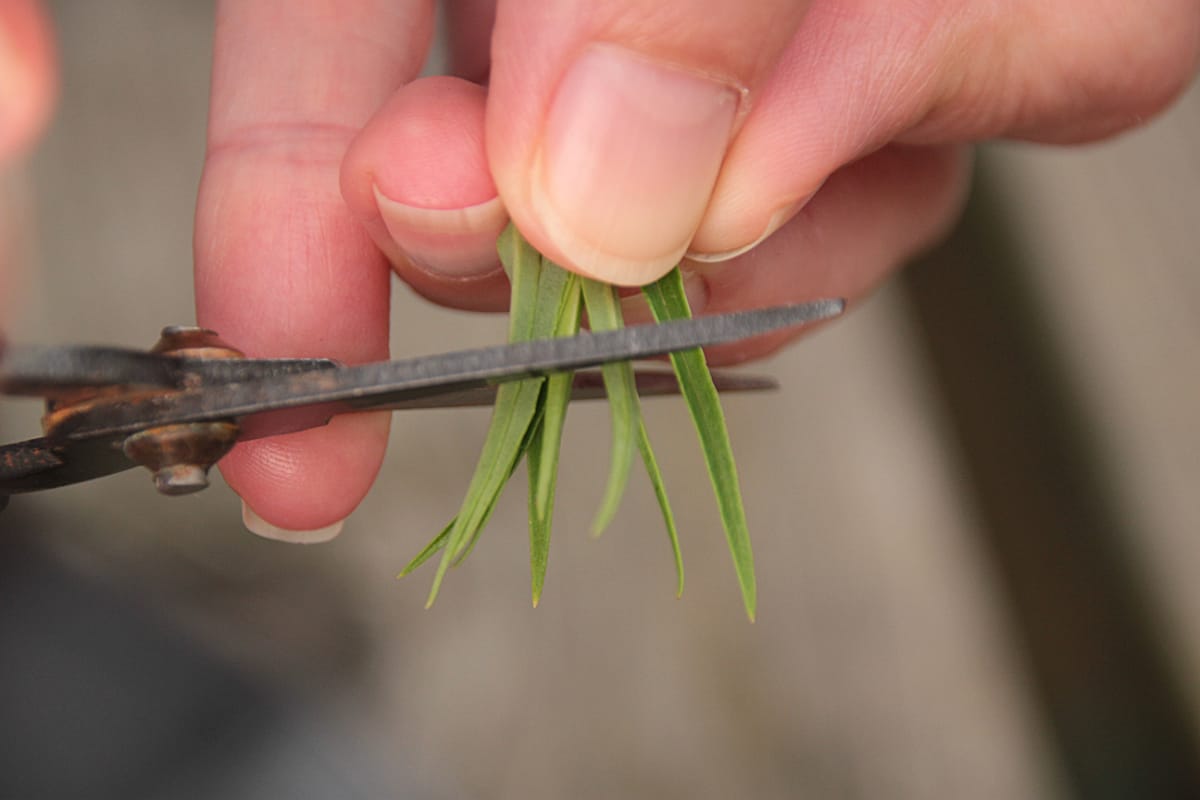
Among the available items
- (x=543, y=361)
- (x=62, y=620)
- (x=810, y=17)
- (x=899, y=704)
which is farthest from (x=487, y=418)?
(x=543, y=361)

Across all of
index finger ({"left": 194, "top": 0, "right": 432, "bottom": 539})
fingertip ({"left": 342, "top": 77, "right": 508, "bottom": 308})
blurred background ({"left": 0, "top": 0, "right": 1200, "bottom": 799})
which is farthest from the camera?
blurred background ({"left": 0, "top": 0, "right": 1200, "bottom": 799})

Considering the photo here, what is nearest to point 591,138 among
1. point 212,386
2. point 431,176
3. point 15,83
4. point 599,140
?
point 599,140

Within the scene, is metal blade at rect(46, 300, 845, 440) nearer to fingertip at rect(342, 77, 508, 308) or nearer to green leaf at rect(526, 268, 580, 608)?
green leaf at rect(526, 268, 580, 608)

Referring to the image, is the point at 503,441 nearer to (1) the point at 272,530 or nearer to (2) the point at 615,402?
(2) the point at 615,402

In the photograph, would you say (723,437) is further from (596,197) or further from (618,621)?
(618,621)

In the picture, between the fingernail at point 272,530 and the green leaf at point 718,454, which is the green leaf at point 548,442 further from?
the fingernail at point 272,530

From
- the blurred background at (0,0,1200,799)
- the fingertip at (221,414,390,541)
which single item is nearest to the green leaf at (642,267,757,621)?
the fingertip at (221,414,390,541)
